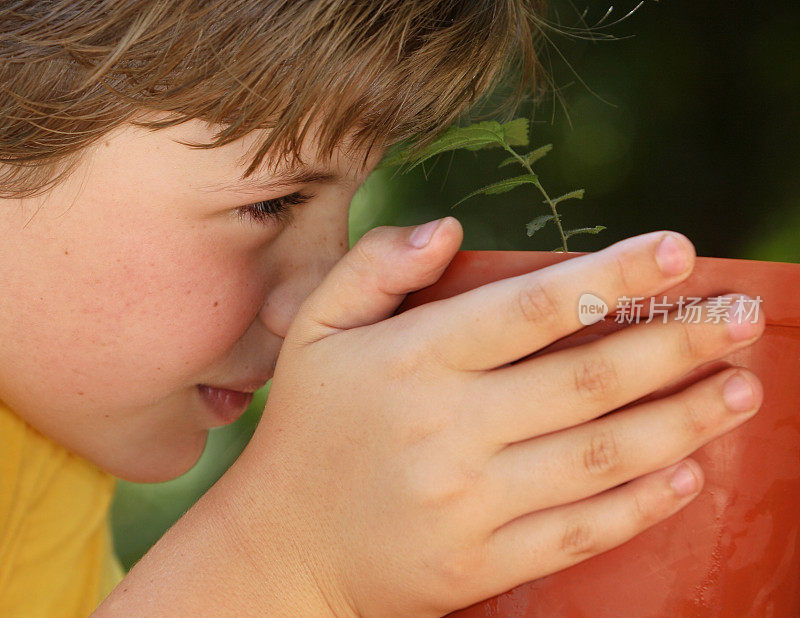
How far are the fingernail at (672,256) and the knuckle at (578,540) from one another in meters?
0.16

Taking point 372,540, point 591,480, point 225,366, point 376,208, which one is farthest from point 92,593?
point 591,480

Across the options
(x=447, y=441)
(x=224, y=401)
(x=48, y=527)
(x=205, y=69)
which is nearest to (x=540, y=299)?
(x=447, y=441)

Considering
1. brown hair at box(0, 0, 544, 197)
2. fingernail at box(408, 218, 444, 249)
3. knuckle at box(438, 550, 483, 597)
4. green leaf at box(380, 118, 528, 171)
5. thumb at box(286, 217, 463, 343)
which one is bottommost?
knuckle at box(438, 550, 483, 597)

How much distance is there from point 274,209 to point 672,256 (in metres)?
0.41

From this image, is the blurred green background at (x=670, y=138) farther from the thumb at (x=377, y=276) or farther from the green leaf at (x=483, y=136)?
the thumb at (x=377, y=276)

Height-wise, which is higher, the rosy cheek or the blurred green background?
the rosy cheek

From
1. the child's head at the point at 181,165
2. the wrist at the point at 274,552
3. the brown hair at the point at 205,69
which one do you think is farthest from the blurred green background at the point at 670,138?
the wrist at the point at 274,552

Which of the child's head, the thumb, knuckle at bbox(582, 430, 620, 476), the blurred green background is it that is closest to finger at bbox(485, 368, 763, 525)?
knuckle at bbox(582, 430, 620, 476)

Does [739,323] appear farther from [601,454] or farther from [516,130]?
[516,130]

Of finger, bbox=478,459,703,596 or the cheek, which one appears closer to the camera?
finger, bbox=478,459,703,596

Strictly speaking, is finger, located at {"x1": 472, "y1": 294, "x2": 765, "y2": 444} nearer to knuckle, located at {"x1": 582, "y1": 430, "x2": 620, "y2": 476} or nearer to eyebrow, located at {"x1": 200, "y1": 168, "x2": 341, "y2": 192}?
knuckle, located at {"x1": 582, "y1": 430, "x2": 620, "y2": 476}

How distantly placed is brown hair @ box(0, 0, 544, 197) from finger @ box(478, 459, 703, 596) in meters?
0.37

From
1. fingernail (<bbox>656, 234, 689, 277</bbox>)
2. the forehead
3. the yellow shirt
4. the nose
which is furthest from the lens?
the yellow shirt

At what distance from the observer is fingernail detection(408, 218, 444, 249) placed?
51cm
